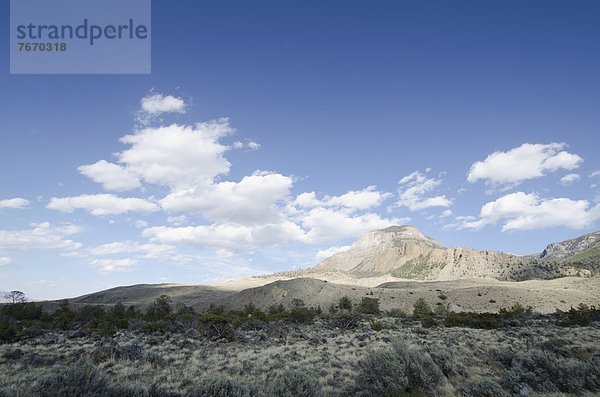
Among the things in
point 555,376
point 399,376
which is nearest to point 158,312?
point 399,376

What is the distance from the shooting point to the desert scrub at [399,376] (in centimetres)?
870

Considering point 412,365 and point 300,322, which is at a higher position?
point 412,365

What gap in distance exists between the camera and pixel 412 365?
9.13 metres

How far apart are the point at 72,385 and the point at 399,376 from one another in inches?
274

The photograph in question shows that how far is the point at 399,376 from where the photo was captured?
348 inches

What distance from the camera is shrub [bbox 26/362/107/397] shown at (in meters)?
6.45

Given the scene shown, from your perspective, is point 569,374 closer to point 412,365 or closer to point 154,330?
point 412,365

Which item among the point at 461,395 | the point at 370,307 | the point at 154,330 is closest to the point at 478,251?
the point at 370,307

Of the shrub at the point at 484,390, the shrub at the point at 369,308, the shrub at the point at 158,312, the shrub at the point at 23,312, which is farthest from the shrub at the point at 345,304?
the shrub at the point at 484,390

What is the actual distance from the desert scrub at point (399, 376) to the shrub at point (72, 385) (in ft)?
18.9

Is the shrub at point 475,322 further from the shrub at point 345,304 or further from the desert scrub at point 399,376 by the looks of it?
the shrub at point 345,304

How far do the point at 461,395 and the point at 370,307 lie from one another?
4332 cm

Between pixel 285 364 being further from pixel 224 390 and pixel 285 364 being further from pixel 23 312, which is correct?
pixel 23 312

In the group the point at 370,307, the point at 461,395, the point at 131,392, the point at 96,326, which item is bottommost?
the point at 370,307
